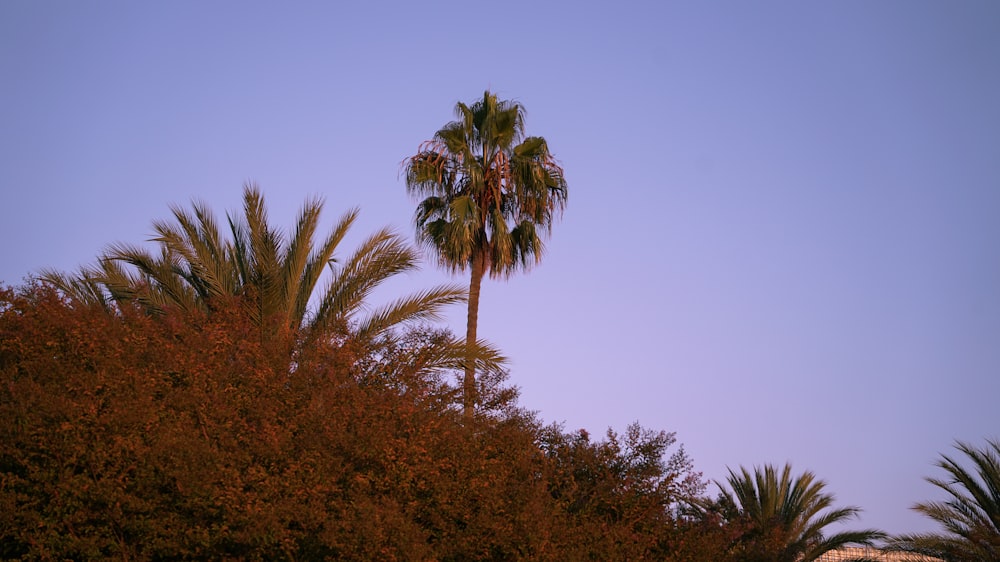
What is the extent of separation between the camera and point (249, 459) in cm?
1298

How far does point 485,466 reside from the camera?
1426 cm

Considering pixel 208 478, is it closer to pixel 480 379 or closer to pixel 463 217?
pixel 480 379

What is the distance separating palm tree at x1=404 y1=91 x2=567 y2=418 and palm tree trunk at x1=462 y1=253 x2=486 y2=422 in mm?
21

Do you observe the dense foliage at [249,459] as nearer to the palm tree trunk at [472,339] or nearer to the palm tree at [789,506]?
the palm tree trunk at [472,339]

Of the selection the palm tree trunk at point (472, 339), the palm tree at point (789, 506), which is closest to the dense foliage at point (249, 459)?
the palm tree trunk at point (472, 339)

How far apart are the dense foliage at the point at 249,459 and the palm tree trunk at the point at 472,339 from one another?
0.37m

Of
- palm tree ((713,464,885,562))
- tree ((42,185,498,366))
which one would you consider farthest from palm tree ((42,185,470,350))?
palm tree ((713,464,885,562))

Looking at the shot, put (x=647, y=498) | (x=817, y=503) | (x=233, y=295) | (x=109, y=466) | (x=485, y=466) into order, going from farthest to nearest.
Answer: (x=817, y=503) → (x=233, y=295) → (x=647, y=498) → (x=485, y=466) → (x=109, y=466)

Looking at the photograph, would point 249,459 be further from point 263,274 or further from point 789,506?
point 789,506

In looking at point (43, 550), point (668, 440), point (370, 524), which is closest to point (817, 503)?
point (668, 440)

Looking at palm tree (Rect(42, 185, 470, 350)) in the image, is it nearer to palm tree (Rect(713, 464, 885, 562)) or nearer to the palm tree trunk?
the palm tree trunk

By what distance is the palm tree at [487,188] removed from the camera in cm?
2172

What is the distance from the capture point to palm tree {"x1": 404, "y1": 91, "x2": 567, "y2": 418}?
71.3 feet

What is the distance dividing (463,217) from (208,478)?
32.9 feet
